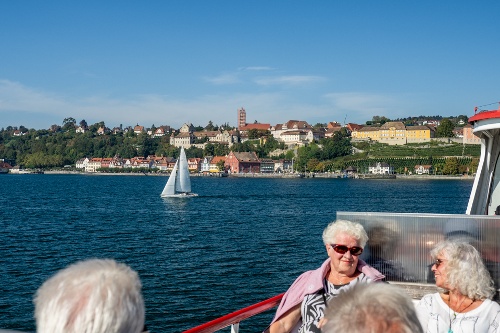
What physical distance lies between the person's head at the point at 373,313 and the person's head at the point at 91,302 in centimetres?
58

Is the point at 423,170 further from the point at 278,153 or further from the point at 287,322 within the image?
the point at 287,322

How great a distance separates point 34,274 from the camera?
20047 millimetres

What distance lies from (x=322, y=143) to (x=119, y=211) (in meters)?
129

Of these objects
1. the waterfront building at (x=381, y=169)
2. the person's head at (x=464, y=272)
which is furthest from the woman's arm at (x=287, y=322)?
the waterfront building at (x=381, y=169)

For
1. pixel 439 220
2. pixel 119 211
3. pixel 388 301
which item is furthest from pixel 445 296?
pixel 119 211

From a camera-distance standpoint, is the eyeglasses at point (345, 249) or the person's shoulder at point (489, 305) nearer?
the person's shoulder at point (489, 305)

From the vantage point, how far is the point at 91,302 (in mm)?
1706

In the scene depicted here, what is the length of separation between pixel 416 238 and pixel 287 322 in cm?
152

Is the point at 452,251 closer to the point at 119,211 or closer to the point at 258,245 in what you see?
the point at 258,245

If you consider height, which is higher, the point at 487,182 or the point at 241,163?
the point at 241,163

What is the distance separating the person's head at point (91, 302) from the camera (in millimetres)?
1695

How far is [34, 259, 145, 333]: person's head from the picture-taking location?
170 centimetres

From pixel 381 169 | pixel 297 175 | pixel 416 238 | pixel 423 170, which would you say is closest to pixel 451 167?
pixel 423 170

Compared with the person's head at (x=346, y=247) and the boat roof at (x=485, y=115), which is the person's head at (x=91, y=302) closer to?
the person's head at (x=346, y=247)
